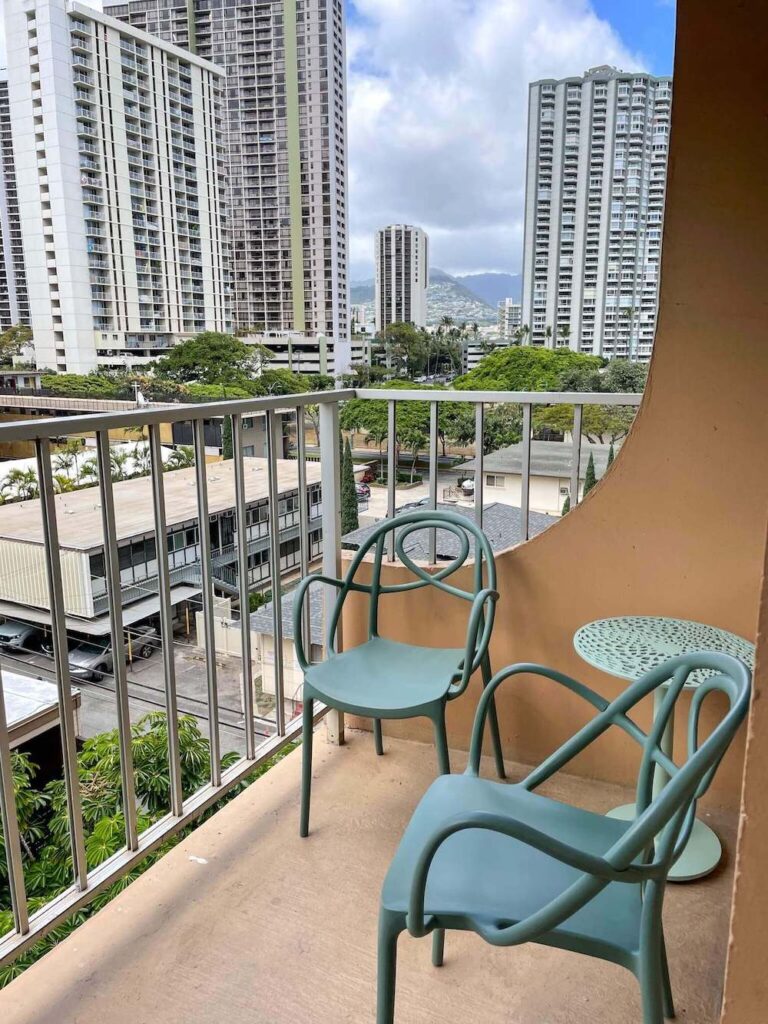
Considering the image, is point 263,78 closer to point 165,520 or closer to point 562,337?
point 562,337

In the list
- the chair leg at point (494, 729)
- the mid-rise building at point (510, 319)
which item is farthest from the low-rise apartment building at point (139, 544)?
the mid-rise building at point (510, 319)

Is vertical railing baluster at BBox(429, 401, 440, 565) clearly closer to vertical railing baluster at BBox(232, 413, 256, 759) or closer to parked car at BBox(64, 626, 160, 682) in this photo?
vertical railing baluster at BBox(232, 413, 256, 759)

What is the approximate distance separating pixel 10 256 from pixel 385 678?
14.3 feet

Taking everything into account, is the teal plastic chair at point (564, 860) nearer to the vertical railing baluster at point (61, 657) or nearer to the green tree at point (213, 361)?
the vertical railing baluster at point (61, 657)

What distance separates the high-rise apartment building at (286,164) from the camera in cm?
495

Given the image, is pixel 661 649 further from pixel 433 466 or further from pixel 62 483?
pixel 62 483

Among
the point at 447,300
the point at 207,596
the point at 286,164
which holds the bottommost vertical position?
the point at 207,596

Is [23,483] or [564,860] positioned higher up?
[23,483]

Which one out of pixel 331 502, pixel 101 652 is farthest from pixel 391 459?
pixel 101 652

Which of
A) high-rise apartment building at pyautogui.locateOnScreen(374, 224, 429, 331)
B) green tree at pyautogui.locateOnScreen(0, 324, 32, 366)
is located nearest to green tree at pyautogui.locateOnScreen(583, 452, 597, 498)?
high-rise apartment building at pyautogui.locateOnScreen(374, 224, 429, 331)

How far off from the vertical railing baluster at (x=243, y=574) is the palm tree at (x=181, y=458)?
18 cm

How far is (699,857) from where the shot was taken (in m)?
1.80

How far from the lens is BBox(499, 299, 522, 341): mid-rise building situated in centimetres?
363

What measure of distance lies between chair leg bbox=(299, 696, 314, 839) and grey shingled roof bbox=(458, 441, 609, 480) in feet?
3.11
